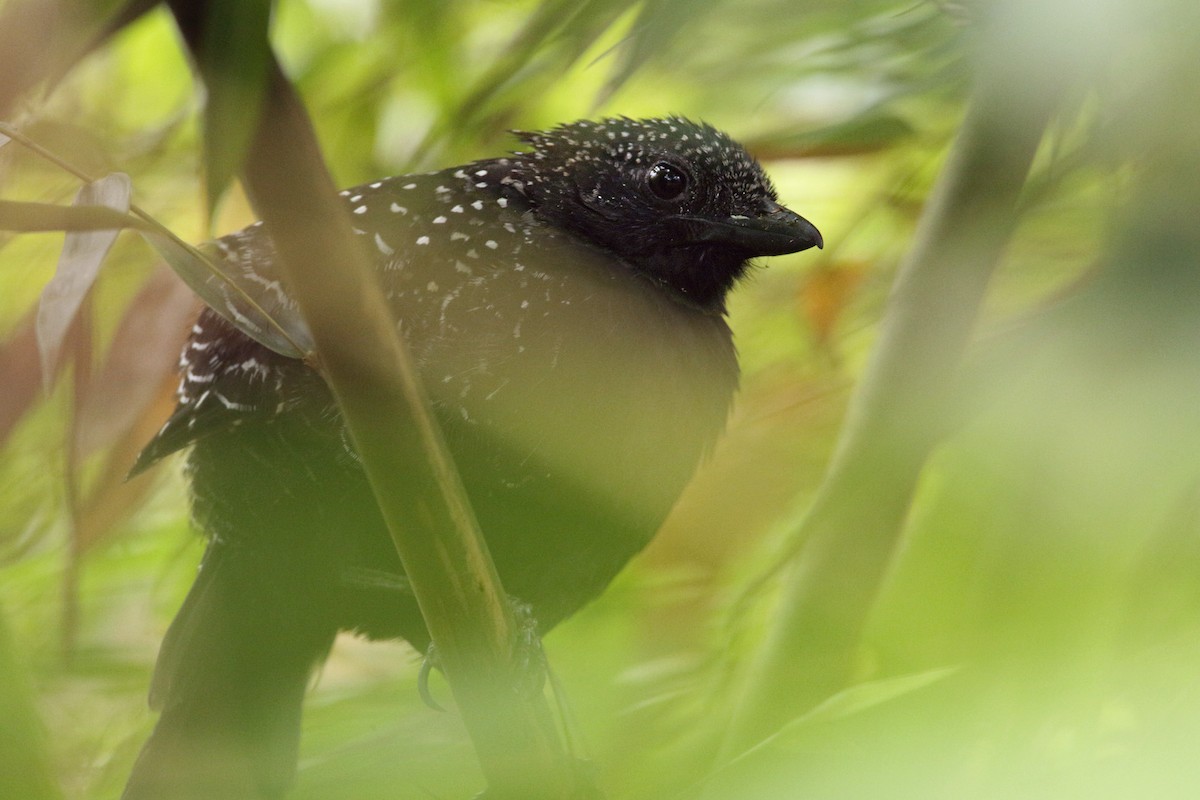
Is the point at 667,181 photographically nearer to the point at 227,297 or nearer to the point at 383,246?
the point at 383,246

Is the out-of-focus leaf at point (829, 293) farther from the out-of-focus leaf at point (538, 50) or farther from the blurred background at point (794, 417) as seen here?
the out-of-focus leaf at point (538, 50)

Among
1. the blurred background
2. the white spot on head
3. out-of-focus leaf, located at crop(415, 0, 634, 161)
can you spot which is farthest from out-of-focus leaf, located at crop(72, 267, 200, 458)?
out-of-focus leaf, located at crop(415, 0, 634, 161)

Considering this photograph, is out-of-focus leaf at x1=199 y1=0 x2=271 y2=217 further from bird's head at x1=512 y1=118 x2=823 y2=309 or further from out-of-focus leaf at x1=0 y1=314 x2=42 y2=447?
bird's head at x1=512 y1=118 x2=823 y2=309

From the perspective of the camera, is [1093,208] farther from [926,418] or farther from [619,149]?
[619,149]

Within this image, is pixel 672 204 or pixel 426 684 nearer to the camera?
pixel 426 684

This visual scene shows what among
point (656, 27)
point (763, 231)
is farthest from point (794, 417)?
point (656, 27)

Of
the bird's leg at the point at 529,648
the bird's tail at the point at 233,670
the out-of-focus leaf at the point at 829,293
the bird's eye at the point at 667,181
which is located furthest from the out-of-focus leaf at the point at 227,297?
the out-of-focus leaf at the point at 829,293

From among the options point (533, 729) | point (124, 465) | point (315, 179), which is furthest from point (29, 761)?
point (124, 465)
